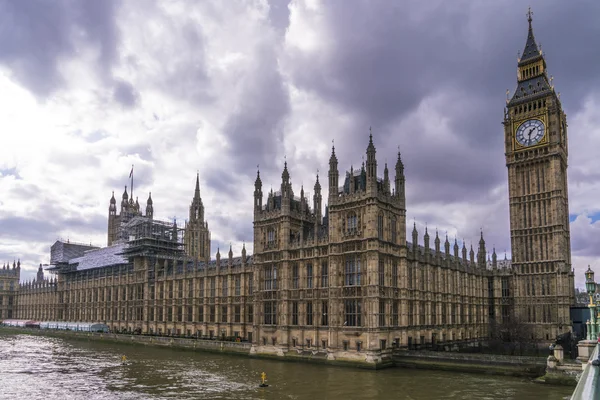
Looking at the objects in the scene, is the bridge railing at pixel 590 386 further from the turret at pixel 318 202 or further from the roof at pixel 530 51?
the roof at pixel 530 51

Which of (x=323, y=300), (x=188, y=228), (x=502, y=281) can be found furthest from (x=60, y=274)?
(x=502, y=281)

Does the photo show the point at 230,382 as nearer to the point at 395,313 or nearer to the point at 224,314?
the point at 395,313

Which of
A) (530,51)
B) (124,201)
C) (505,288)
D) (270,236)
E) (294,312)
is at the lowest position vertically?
(294,312)

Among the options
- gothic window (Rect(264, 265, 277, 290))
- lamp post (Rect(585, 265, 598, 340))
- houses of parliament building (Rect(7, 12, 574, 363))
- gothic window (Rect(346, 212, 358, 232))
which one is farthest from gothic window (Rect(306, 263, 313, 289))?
lamp post (Rect(585, 265, 598, 340))

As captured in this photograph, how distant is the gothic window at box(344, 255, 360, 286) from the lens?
66688mm

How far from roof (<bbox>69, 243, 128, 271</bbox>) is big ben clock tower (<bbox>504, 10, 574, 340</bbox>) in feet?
302

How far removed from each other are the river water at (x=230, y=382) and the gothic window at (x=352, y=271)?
10.9m

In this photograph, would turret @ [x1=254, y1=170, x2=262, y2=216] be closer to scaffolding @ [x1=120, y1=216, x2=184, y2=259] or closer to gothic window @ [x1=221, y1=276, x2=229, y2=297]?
gothic window @ [x1=221, y1=276, x2=229, y2=297]

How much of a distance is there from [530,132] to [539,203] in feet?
45.1

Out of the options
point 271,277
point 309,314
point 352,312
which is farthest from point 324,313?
point 271,277

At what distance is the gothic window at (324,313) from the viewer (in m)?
69.1

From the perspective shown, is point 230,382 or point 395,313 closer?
point 230,382

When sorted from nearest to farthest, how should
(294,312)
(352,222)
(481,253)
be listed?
(352,222), (294,312), (481,253)

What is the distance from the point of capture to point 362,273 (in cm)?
6600
